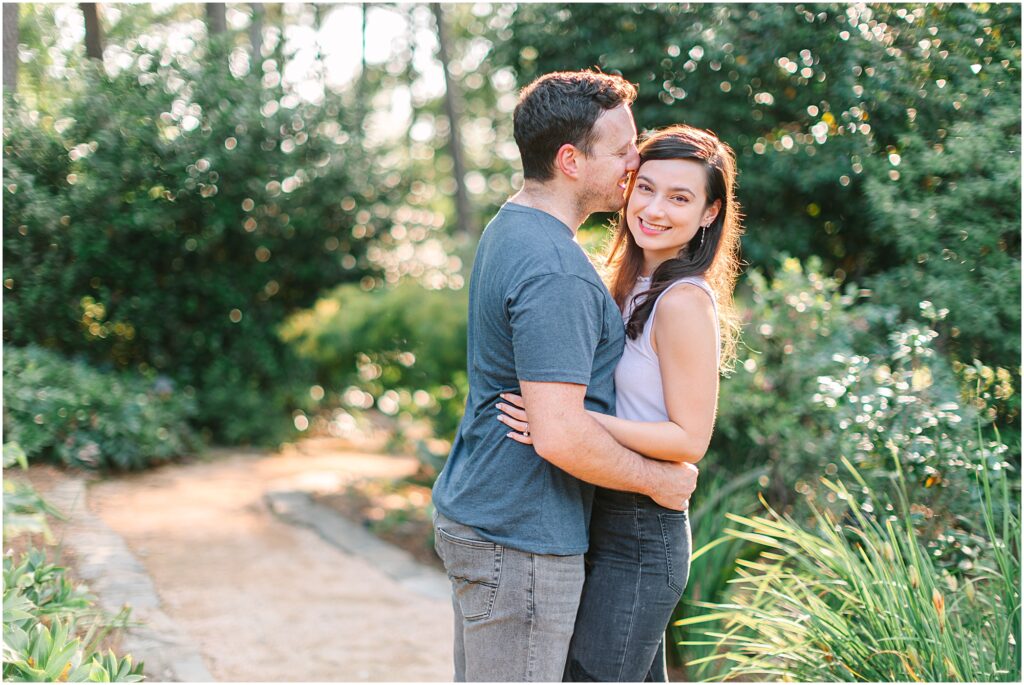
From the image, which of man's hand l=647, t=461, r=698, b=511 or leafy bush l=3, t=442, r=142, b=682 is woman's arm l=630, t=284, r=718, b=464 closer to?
man's hand l=647, t=461, r=698, b=511

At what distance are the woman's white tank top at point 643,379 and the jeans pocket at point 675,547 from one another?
25cm

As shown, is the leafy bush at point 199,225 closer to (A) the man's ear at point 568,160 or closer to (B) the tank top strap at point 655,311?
(A) the man's ear at point 568,160

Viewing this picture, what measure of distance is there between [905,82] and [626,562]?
366cm

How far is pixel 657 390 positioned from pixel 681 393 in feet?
0.23

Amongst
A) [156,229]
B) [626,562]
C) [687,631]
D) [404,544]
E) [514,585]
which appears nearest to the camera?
[514,585]

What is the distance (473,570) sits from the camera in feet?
6.60

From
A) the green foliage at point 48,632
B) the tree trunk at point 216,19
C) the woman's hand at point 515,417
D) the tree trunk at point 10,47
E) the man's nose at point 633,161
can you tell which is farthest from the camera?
the tree trunk at point 216,19

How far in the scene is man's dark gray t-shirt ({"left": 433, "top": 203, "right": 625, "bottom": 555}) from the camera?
1843 millimetres

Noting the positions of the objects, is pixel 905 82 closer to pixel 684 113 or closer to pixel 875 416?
pixel 684 113

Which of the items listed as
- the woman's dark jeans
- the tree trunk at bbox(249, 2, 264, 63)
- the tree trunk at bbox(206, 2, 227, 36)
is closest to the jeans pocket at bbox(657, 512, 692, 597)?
the woman's dark jeans

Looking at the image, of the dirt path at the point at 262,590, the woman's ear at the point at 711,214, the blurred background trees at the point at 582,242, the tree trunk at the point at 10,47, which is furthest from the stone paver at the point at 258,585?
the tree trunk at the point at 10,47

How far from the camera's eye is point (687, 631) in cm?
345

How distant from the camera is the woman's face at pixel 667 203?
216cm

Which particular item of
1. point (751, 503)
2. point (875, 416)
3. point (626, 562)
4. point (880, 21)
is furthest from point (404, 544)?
point (880, 21)
